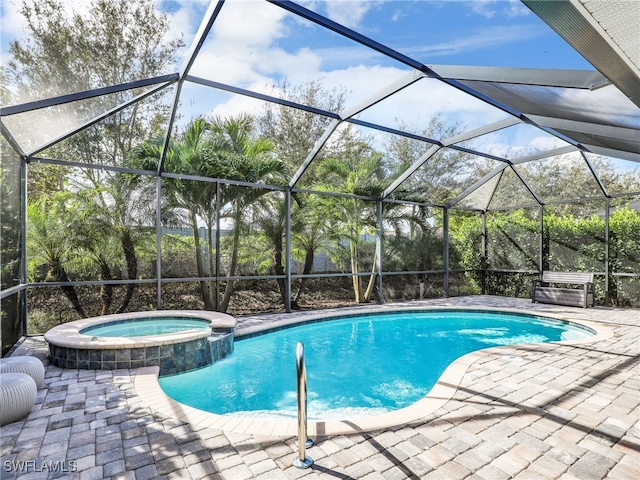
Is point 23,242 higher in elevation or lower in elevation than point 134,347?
higher

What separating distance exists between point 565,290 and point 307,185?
8.07 m

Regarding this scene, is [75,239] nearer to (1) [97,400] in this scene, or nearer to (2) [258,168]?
(2) [258,168]

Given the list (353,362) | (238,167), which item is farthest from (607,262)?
(238,167)

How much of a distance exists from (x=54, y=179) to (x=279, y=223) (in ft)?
17.7

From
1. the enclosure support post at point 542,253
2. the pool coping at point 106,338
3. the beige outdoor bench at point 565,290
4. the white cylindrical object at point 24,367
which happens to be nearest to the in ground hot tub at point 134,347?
the pool coping at point 106,338

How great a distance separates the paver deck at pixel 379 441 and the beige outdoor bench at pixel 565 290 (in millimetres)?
6499

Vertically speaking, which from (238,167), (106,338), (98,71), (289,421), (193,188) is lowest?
(289,421)

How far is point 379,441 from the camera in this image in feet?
9.93

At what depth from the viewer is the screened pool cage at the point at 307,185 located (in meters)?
5.66

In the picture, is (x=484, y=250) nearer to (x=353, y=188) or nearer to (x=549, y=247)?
(x=549, y=247)

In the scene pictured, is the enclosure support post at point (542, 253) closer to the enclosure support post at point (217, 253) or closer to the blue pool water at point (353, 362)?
the blue pool water at point (353, 362)

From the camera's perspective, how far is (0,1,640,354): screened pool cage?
5.66m

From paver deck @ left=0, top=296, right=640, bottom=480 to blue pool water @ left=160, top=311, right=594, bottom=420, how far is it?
1080 millimetres

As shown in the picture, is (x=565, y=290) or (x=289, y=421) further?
(x=565, y=290)
